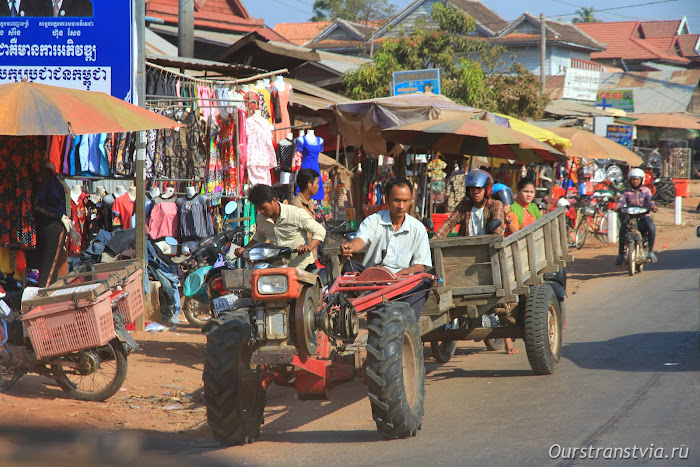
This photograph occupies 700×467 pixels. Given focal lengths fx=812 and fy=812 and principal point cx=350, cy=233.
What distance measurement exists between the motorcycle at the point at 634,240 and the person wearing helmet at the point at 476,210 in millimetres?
8594

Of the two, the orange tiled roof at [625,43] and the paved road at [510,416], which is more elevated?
the orange tiled roof at [625,43]

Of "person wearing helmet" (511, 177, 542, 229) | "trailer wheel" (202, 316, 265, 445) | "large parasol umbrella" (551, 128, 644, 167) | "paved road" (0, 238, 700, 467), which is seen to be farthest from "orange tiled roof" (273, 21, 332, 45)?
"trailer wheel" (202, 316, 265, 445)

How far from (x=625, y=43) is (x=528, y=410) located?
5996 centimetres

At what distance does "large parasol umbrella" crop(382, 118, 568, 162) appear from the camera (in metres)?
11.6

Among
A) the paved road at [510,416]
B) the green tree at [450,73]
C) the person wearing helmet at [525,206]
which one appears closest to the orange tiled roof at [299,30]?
the green tree at [450,73]

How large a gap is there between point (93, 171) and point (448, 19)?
1991cm

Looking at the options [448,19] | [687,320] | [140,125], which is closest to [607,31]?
[448,19]

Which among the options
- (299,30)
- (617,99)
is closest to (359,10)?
(299,30)

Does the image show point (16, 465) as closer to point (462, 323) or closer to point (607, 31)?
point (462, 323)

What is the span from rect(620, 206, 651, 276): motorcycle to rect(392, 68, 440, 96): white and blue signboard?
16.8 feet

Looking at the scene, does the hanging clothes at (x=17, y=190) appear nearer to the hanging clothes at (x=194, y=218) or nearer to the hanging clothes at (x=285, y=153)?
the hanging clothes at (x=194, y=218)

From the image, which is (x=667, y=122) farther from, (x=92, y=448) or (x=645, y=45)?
(x=92, y=448)

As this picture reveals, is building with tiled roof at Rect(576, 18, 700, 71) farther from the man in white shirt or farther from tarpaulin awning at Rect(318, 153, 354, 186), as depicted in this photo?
the man in white shirt

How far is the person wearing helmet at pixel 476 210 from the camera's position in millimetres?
8727
